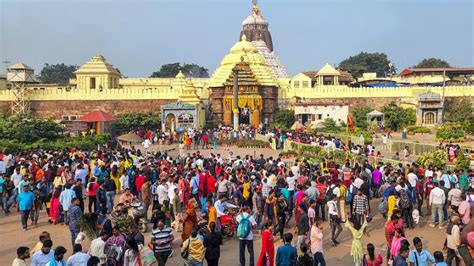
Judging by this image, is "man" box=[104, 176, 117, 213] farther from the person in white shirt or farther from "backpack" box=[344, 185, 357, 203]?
the person in white shirt

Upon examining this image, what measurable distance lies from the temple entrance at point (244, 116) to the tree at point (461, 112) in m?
13.5

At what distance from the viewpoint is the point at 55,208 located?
11.2 m

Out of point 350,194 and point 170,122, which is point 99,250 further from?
point 170,122

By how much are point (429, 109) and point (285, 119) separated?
997 centimetres

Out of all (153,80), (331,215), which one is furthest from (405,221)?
(153,80)

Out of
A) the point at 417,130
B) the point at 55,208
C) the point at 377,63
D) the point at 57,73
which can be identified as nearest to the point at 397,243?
the point at 55,208

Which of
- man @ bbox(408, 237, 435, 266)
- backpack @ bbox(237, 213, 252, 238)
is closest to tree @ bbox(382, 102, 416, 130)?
backpack @ bbox(237, 213, 252, 238)

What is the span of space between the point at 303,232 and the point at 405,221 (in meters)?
3.37

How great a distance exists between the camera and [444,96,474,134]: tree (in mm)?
30675

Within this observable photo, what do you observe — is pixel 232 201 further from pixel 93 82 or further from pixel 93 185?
pixel 93 82

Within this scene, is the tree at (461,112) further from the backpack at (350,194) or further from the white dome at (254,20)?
the white dome at (254,20)

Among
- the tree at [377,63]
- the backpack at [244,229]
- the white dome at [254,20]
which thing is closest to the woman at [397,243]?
the backpack at [244,229]

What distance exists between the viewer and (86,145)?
24.6 metres

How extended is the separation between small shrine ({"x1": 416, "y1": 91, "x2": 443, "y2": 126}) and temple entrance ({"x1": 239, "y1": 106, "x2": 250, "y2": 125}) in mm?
11828
